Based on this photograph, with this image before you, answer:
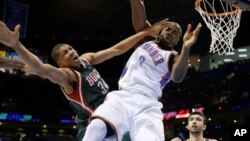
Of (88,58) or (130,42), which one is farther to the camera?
(88,58)

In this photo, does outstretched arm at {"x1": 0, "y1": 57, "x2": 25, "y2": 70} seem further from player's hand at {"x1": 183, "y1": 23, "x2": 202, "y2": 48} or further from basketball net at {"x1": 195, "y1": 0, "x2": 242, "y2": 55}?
basketball net at {"x1": 195, "y1": 0, "x2": 242, "y2": 55}

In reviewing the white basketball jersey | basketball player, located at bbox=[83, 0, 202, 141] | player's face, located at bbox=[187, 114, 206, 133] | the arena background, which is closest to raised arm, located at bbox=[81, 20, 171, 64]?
basketball player, located at bbox=[83, 0, 202, 141]

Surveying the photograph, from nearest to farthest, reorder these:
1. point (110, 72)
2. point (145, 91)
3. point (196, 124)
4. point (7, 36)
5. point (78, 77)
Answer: point (7, 36), point (145, 91), point (78, 77), point (196, 124), point (110, 72)

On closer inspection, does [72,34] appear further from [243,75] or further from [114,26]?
[243,75]

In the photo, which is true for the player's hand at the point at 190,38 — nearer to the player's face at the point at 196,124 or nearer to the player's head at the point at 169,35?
the player's head at the point at 169,35

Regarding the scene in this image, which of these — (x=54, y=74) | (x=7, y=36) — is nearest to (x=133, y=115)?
(x=54, y=74)

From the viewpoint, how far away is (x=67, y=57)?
12.6 feet

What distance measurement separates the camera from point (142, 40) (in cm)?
407

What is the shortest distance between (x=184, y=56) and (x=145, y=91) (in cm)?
50

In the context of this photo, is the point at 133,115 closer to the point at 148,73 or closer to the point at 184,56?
the point at 148,73

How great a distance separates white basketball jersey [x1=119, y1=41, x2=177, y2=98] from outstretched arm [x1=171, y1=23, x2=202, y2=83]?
0.20 meters

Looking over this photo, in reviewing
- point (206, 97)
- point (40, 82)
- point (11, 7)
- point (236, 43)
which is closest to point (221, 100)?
point (206, 97)

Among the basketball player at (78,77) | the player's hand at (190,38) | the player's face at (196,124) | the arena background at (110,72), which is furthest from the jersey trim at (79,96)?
the arena background at (110,72)

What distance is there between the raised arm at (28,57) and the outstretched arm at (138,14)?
39.8 inches
